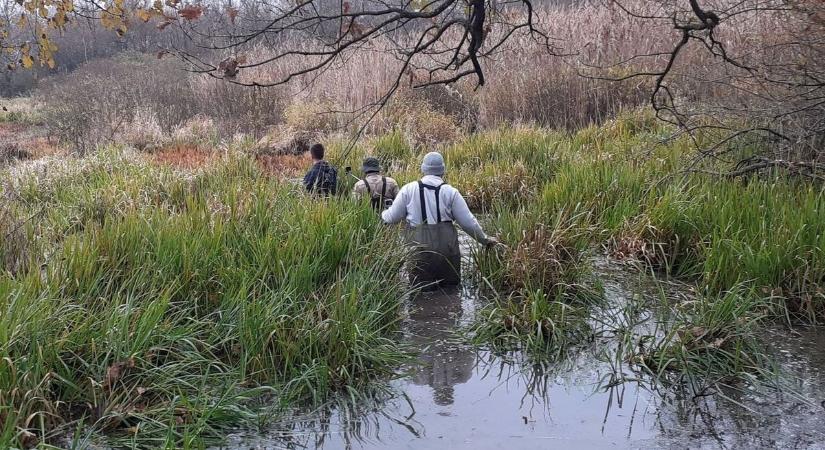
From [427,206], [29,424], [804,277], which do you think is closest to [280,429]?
[29,424]

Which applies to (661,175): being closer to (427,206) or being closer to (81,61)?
(427,206)

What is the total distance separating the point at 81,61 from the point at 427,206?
141 feet

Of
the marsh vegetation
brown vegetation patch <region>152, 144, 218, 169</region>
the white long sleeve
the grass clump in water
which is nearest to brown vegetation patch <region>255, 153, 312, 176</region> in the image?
brown vegetation patch <region>152, 144, 218, 169</region>

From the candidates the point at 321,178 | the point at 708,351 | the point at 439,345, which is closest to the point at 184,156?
the point at 321,178

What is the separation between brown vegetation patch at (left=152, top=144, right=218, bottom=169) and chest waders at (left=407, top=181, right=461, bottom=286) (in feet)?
18.1

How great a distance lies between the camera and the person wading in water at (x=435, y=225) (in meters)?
7.09

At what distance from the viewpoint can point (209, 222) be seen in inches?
260

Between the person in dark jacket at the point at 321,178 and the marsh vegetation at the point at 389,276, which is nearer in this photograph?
the marsh vegetation at the point at 389,276

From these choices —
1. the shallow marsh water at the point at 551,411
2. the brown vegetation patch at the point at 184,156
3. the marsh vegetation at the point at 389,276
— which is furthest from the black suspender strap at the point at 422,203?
the brown vegetation patch at the point at 184,156

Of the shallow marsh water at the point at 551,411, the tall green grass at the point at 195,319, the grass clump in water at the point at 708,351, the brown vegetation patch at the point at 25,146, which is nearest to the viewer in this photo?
the tall green grass at the point at 195,319

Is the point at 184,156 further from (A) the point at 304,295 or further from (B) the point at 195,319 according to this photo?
(B) the point at 195,319

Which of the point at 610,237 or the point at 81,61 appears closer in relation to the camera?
the point at 610,237

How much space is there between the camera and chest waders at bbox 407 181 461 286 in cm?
711

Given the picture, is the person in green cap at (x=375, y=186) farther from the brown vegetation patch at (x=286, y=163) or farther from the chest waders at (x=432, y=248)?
the brown vegetation patch at (x=286, y=163)
